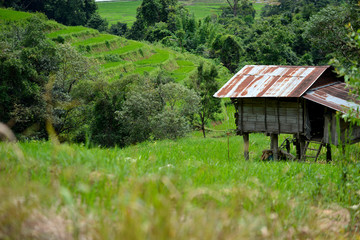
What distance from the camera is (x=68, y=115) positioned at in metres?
26.9

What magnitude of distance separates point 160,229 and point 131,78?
82.6 ft

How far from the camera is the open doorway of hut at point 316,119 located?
16.0 metres

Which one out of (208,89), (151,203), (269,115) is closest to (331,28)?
(208,89)

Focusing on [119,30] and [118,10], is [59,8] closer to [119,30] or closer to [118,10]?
[119,30]

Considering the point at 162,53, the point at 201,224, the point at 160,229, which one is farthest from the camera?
the point at 162,53

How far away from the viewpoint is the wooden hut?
47.2 feet

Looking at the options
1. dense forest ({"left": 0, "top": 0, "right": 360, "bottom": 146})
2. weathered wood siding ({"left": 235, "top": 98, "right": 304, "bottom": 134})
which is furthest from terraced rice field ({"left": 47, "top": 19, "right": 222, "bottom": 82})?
weathered wood siding ({"left": 235, "top": 98, "right": 304, "bottom": 134})

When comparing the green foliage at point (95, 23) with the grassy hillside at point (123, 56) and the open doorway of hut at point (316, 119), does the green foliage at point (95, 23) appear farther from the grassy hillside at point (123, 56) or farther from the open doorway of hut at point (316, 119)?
the open doorway of hut at point (316, 119)

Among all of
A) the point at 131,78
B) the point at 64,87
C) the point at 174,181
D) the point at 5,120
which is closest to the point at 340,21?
the point at 131,78

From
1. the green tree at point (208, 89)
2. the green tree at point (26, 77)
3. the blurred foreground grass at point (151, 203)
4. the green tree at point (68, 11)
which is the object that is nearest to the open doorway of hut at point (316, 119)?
the blurred foreground grass at point (151, 203)

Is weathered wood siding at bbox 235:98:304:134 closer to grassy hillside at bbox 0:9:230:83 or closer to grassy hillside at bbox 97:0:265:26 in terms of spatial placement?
grassy hillside at bbox 0:9:230:83

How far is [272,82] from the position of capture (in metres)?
15.4

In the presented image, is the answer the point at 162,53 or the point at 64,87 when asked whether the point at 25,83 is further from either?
the point at 162,53

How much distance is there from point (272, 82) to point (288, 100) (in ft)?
3.39
